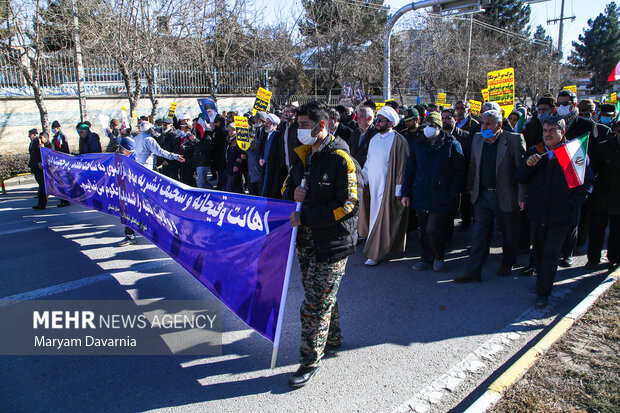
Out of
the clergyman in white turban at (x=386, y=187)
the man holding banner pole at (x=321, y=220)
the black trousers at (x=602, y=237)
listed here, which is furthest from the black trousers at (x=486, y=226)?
the man holding banner pole at (x=321, y=220)

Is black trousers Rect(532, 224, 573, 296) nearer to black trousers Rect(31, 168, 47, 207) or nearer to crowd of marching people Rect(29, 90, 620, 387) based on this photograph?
crowd of marching people Rect(29, 90, 620, 387)

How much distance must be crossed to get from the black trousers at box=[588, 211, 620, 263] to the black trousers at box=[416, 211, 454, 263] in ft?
6.18

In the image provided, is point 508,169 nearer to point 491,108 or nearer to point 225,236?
point 491,108

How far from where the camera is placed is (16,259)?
680 cm

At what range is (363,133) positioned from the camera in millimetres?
7168

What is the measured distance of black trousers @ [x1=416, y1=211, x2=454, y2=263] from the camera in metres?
5.75

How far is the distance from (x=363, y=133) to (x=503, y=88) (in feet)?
10.2

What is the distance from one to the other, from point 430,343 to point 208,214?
2372 millimetres

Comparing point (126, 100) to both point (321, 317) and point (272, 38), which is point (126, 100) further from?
point (321, 317)

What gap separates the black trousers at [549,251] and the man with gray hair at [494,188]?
0.47 m

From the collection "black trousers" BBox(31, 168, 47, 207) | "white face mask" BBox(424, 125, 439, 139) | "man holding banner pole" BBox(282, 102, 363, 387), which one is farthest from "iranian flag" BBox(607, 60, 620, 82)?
"black trousers" BBox(31, 168, 47, 207)

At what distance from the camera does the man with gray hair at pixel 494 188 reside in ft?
17.7

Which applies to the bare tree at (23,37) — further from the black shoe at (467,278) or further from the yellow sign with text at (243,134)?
the black shoe at (467,278)

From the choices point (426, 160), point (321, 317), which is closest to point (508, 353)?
point (321, 317)
